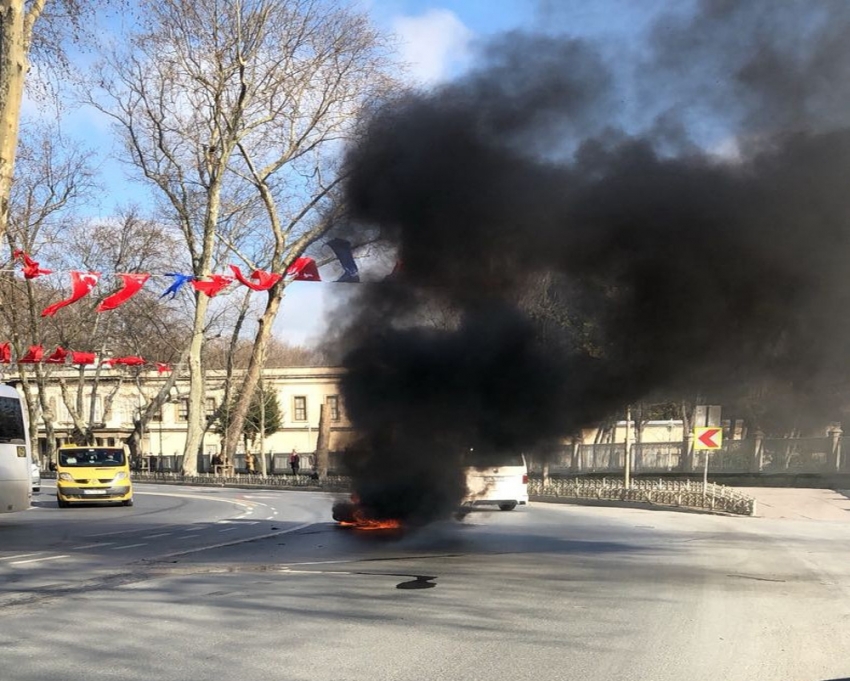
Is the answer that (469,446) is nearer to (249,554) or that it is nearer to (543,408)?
(543,408)

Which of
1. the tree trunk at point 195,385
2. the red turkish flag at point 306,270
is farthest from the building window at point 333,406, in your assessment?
the tree trunk at point 195,385

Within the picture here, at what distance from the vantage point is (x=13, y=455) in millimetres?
18719

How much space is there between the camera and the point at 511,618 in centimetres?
868

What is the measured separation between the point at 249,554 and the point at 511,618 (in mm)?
6373

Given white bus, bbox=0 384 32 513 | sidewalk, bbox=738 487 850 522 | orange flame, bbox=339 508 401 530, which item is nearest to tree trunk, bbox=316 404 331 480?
orange flame, bbox=339 508 401 530

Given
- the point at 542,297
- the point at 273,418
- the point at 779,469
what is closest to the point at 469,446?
the point at 542,297

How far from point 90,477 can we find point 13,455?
8810mm

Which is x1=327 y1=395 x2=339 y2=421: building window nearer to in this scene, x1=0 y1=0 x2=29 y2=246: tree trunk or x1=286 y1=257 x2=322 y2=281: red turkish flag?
x1=286 y1=257 x2=322 y2=281: red turkish flag

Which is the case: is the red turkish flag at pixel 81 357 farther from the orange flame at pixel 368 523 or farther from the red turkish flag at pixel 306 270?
the orange flame at pixel 368 523

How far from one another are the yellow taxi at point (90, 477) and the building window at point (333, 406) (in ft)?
45.7

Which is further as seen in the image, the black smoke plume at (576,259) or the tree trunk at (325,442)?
the tree trunk at (325,442)

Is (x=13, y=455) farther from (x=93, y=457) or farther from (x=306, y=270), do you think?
(x=93, y=457)

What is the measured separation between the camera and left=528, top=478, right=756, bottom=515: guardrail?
23.7 meters

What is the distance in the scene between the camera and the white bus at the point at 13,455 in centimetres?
1839
